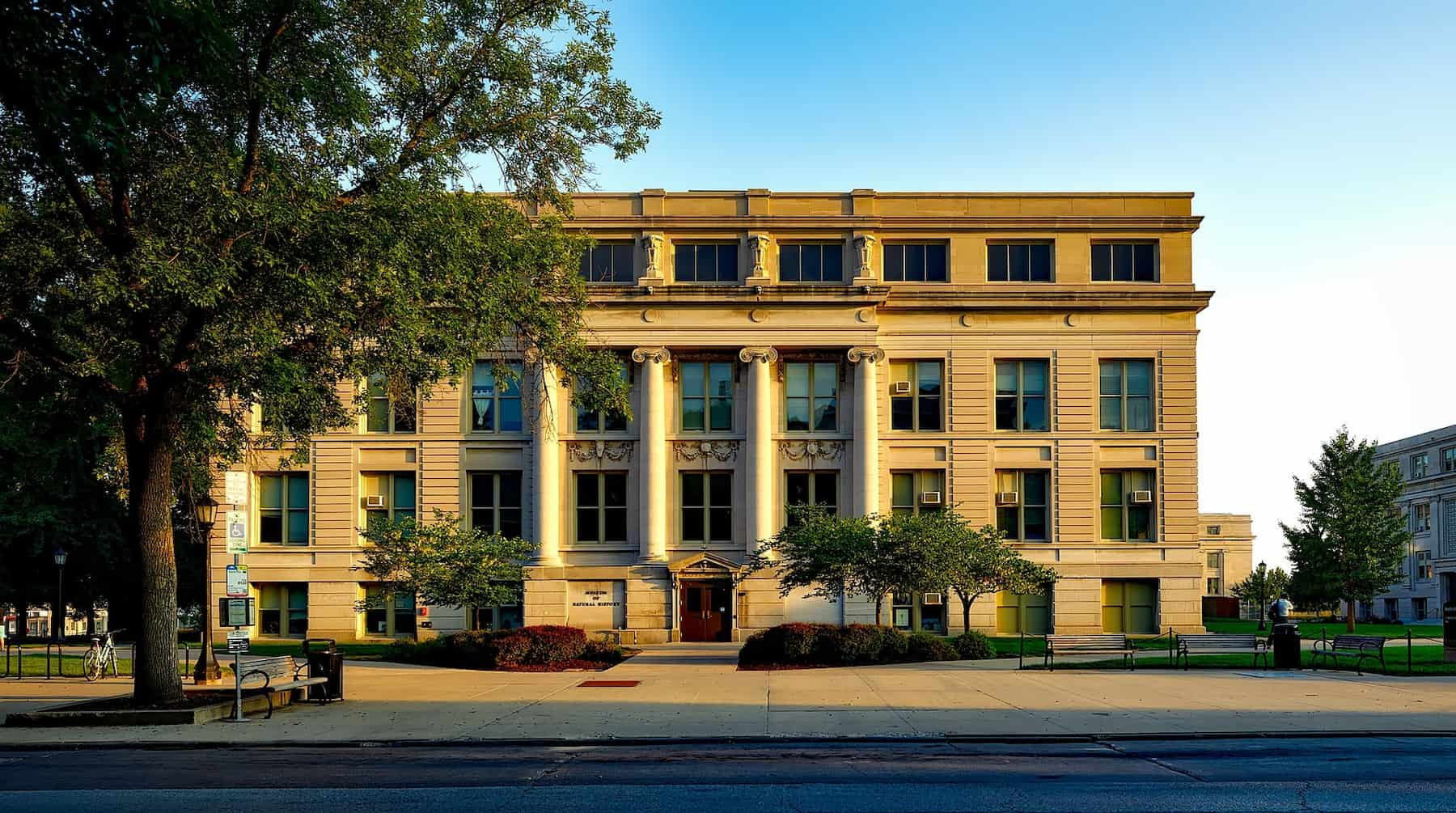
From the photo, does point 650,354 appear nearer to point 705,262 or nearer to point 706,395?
point 706,395

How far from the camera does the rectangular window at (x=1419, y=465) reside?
371 feet

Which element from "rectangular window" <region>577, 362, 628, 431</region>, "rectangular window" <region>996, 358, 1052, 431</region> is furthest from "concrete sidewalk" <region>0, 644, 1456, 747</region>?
"rectangular window" <region>996, 358, 1052, 431</region>

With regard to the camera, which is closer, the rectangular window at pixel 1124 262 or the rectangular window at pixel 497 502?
the rectangular window at pixel 497 502

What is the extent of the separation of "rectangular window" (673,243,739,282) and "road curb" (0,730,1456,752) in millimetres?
34072

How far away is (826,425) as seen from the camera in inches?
1953

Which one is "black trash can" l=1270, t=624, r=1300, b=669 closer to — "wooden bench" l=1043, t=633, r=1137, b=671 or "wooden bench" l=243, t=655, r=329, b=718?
"wooden bench" l=1043, t=633, r=1137, b=671

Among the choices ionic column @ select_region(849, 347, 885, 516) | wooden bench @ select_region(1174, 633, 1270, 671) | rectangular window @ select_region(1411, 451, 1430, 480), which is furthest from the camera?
rectangular window @ select_region(1411, 451, 1430, 480)

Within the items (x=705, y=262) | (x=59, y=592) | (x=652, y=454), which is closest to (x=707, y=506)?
(x=652, y=454)

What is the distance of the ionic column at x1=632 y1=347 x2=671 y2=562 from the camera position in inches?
1903

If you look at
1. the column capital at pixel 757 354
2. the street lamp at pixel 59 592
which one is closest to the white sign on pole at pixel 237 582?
the street lamp at pixel 59 592

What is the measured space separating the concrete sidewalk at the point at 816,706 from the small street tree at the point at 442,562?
25.7ft

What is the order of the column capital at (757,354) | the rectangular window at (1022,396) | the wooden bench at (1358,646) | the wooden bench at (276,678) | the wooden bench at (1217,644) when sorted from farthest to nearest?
the rectangular window at (1022,396)
the column capital at (757,354)
the wooden bench at (1217,644)
the wooden bench at (1358,646)
the wooden bench at (276,678)

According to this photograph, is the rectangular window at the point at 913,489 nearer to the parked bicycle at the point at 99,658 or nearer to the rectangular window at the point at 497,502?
the rectangular window at the point at 497,502

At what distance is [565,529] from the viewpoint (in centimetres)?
4950
